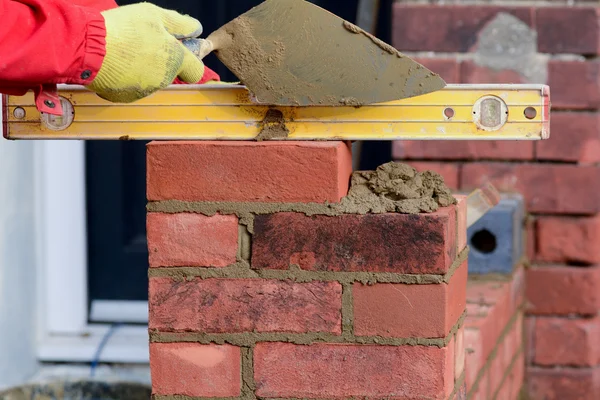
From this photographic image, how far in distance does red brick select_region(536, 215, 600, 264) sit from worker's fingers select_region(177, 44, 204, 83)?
1.44 metres

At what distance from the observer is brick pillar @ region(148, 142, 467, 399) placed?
153 centimetres

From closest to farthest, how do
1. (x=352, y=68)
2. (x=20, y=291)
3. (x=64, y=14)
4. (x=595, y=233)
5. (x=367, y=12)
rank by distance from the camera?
(x=64, y=14)
(x=352, y=68)
(x=595, y=233)
(x=367, y=12)
(x=20, y=291)

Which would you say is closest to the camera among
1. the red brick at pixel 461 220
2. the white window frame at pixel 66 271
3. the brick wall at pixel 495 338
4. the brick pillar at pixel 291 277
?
the brick pillar at pixel 291 277

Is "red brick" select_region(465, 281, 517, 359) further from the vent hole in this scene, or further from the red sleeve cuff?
the red sleeve cuff

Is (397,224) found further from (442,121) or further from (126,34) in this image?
(126,34)

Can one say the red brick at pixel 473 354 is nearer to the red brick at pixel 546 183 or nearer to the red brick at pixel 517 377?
the red brick at pixel 517 377

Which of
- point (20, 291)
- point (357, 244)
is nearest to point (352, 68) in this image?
point (357, 244)

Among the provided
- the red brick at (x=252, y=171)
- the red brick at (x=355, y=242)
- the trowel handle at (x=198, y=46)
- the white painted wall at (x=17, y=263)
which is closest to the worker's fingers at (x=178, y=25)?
the trowel handle at (x=198, y=46)

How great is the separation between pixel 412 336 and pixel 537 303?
1.47m

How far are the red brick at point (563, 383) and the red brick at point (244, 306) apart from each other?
157cm

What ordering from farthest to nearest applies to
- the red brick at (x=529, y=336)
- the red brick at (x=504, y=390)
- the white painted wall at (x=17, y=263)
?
the white painted wall at (x=17, y=263), the red brick at (x=529, y=336), the red brick at (x=504, y=390)

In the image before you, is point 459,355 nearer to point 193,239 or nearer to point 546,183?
point 193,239

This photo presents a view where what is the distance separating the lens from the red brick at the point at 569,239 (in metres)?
2.85

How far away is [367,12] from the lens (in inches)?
120
